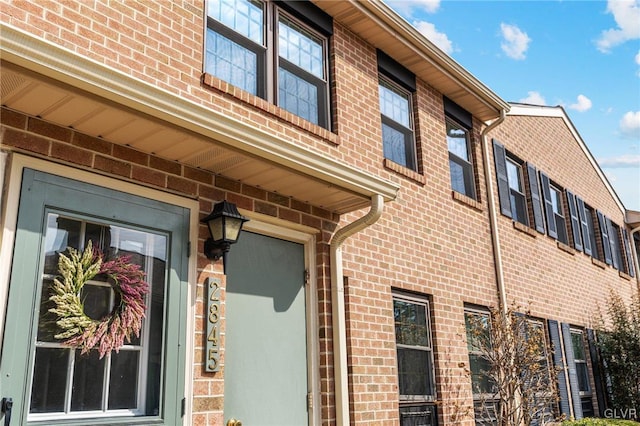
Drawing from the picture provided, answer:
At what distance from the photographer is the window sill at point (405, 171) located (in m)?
6.70

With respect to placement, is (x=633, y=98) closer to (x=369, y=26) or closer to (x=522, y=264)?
(x=522, y=264)

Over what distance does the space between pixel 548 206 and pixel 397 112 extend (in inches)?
199

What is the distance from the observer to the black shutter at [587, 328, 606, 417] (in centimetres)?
1094

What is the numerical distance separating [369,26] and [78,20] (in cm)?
366

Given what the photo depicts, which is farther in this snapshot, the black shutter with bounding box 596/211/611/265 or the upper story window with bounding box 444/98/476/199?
the black shutter with bounding box 596/211/611/265

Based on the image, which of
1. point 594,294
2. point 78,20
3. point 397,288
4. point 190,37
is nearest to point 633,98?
point 594,294

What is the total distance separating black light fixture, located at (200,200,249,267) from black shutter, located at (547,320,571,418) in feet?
21.8

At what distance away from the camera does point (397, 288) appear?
640 cm

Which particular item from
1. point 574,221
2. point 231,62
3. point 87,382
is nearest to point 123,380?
point 87,382

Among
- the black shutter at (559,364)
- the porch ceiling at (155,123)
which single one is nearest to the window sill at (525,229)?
the black shutter at (559,364)

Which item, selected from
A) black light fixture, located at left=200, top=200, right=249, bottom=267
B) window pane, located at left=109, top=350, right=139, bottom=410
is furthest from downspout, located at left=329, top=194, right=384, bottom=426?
window pane, located at left=109, top=350, right=139, bottom=410

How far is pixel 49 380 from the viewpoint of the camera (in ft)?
11.4

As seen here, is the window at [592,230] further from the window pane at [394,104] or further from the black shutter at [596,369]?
the window pane at [394,104]

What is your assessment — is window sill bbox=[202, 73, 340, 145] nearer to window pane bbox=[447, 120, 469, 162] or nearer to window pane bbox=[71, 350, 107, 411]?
window pane bbox=[71, 350, 107, 411]
